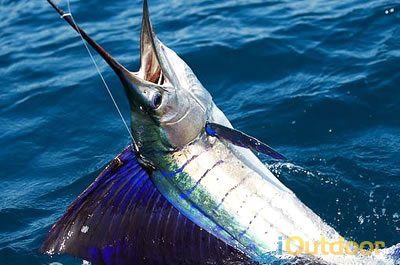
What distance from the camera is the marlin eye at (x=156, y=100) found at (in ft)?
10.2

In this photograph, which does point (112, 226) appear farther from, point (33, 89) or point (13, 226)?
point (33, 89)

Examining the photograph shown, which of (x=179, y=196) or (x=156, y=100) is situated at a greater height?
(x=156, y=100)

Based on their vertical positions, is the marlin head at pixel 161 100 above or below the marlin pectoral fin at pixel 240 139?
above

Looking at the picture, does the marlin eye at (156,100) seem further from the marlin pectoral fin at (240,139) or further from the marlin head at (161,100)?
the marlin pectoral fin at (240,139)

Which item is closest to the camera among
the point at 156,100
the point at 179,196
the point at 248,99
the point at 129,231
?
the point at 156,100

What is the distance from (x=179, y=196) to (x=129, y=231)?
1.62 feet

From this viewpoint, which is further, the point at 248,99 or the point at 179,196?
the point at 248,99

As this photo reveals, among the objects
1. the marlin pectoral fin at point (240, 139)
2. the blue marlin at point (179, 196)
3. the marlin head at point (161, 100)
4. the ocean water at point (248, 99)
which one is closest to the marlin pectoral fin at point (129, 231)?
the blue marlin at point (179, 196)

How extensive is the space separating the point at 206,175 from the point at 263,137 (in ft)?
9.07

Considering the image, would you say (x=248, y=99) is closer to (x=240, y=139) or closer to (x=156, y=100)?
(x=240, y=139)

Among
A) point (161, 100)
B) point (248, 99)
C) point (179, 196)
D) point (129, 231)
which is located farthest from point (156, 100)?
point (248, 99)

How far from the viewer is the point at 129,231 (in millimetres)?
3760

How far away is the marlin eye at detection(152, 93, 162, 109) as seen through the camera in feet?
10.2

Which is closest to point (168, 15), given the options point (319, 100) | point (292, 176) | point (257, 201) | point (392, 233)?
point (319, 100)
